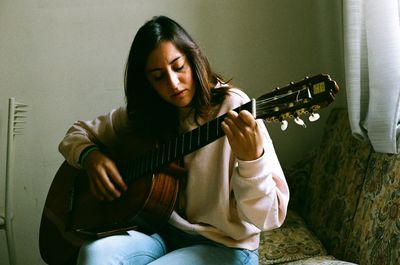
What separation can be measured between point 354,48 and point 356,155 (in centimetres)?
35

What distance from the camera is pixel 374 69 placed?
53.2 inches

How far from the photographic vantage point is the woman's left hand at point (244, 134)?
0.98 meters

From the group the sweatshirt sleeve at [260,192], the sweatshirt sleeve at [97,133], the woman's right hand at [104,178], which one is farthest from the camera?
the sweatshirt sleeve at [97,133]

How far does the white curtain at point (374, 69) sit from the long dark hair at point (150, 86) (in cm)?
44

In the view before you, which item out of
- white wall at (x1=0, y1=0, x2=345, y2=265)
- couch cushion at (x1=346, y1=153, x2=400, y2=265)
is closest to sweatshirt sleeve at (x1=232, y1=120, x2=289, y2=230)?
couch cushion at (x1=346, y1=153, x2=400, y2=265)

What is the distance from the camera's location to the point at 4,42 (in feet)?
6.40

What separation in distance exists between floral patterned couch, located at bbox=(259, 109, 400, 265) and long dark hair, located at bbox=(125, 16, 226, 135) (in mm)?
540

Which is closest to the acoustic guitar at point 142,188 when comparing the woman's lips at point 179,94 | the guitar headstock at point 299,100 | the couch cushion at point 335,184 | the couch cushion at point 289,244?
the guitar headstock at point 299,100

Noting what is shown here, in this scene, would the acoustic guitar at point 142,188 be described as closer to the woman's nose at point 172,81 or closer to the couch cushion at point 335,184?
the woman's nose at point 172,81

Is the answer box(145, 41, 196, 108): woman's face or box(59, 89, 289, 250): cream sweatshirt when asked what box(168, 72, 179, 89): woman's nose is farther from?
box(59, 89, 289, 250): cream sweatshirt

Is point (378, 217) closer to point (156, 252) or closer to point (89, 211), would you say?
point (156, 252)

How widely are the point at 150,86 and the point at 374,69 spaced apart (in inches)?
25.1

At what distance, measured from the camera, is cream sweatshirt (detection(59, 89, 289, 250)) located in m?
1.03

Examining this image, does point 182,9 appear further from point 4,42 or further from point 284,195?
point 284,195
